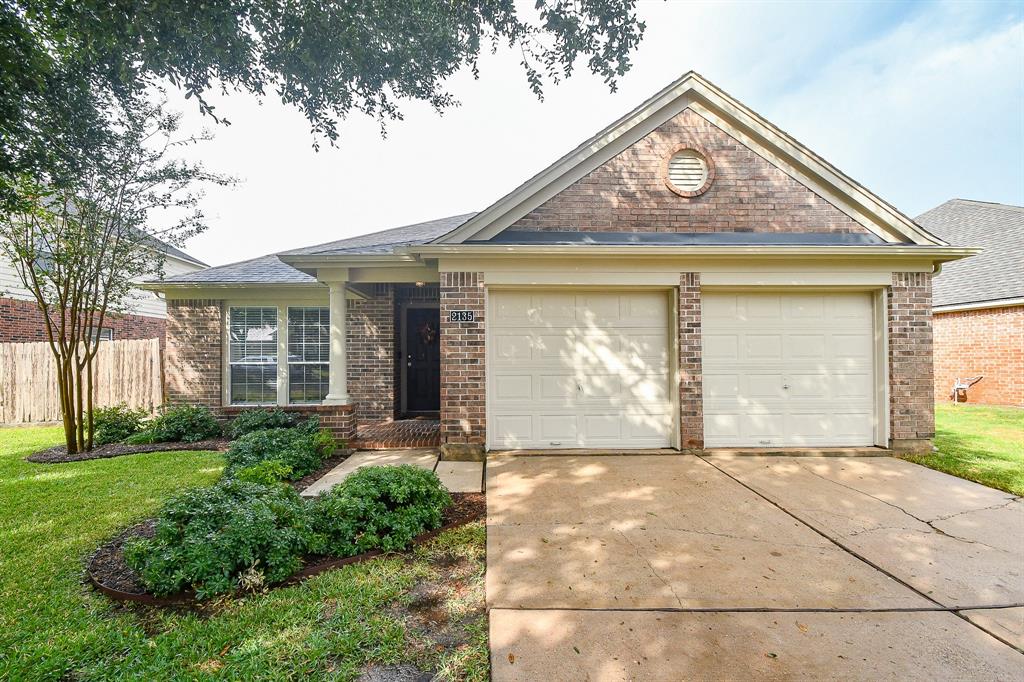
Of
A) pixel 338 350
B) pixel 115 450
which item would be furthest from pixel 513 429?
pixel 115 450

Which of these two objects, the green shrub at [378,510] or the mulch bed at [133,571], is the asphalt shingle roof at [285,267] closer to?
the green shrub at [378,510]

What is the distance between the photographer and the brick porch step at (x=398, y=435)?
22.5 ft

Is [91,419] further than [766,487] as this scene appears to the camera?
Yes

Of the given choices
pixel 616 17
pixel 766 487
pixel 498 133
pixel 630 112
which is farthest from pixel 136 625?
pixel 498 133

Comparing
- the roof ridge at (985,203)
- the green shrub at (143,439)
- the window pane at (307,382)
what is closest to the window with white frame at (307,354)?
the window pane at (307,382)

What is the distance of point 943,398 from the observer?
42.8 feet

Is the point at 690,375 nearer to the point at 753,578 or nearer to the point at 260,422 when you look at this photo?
the point at 753,578

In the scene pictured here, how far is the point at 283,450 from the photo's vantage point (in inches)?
228

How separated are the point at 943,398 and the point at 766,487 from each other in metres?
12.9

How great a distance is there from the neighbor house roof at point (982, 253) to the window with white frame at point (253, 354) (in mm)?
18345

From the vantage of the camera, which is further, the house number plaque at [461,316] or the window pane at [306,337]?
the window pane at [306,337]

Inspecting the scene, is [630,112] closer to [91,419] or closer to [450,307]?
[450,307]

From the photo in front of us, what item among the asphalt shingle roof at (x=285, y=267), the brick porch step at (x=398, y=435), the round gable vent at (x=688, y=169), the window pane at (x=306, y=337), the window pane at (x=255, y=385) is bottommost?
the brick porch step at (x=398, y=435)

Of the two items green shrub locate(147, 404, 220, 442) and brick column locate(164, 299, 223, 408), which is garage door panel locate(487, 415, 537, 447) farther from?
brick column locate(164, 299, 223, 408)
